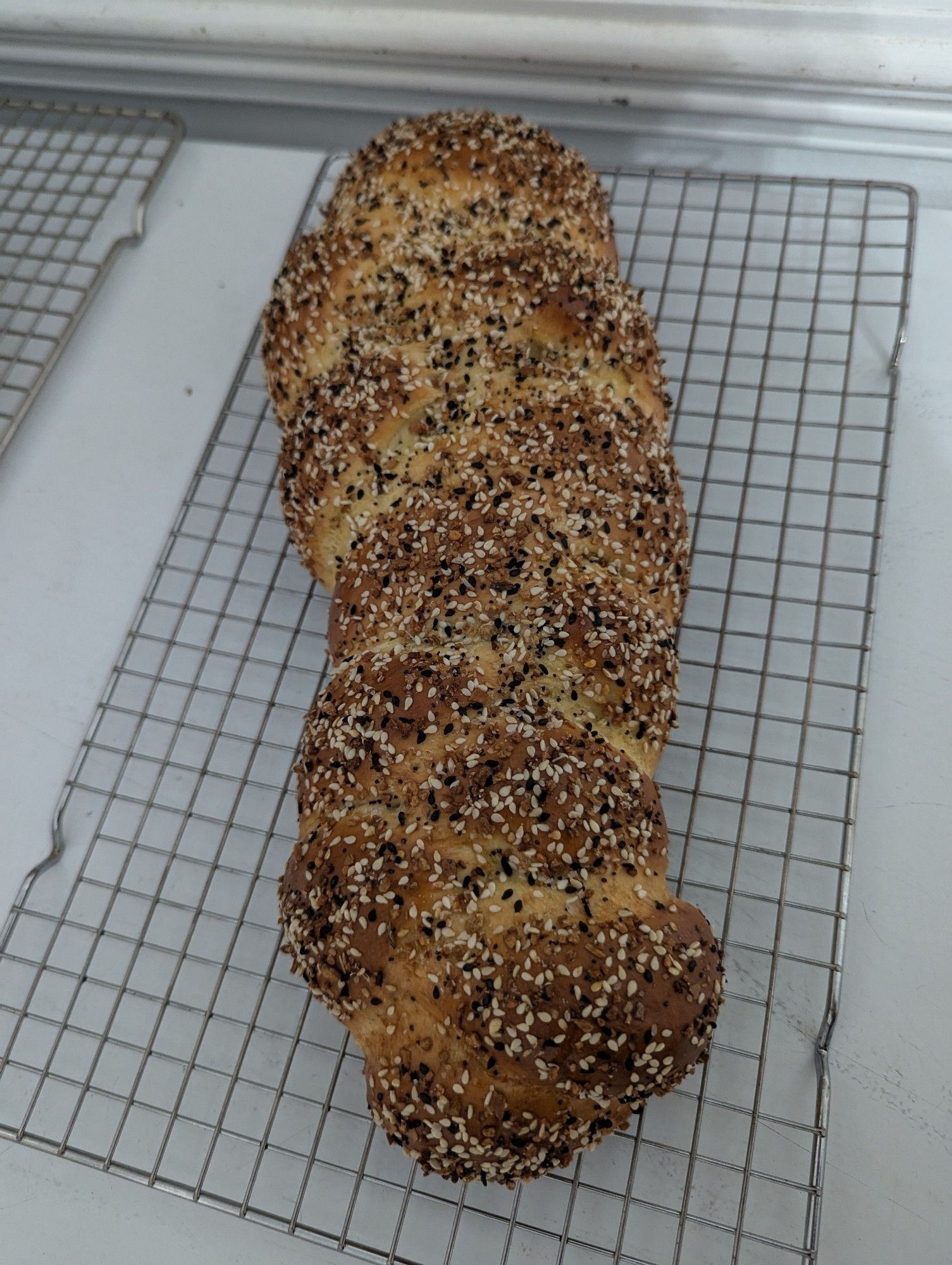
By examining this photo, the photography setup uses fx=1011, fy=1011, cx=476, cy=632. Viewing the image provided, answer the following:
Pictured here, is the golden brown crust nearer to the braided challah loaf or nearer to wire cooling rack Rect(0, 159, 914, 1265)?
the braided challah loaf

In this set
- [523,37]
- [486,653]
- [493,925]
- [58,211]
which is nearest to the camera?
[493,925]

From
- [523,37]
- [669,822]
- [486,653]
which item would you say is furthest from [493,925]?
[523,37]

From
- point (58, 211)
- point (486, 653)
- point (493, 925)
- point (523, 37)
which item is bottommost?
point (493, 925)

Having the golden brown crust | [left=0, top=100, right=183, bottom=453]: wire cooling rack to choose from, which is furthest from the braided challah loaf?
[left=0, top=100, right=183, bottom=453]: wire cooling rack

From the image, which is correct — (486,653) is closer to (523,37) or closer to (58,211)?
(523,37)

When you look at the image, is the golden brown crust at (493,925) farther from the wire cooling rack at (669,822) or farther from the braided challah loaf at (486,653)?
the wire cooling rack at (669,822)

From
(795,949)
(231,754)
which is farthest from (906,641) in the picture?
(231,754)
